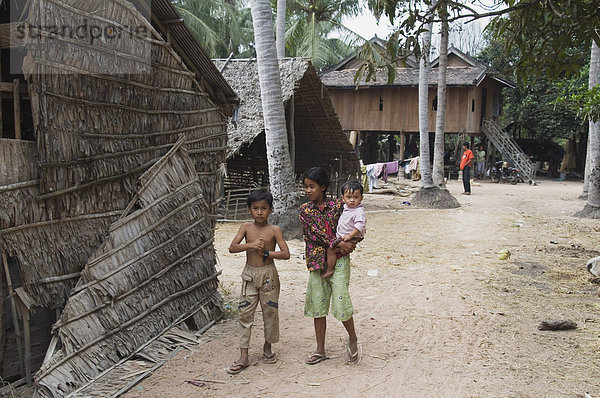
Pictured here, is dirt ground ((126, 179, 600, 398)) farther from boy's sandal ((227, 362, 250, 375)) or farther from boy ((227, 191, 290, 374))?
boy ((227, 191, 290, 374))

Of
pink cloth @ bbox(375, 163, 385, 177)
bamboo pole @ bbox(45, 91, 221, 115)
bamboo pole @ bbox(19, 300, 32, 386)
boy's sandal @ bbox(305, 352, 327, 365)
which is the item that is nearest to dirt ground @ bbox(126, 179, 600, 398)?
boy's sandal @ bbox(305, 352, 327, 365)

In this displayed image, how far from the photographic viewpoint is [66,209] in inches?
152

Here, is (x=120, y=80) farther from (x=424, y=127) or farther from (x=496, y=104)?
(x=496, y=104)

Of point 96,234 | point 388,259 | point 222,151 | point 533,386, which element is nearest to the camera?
point 533,386

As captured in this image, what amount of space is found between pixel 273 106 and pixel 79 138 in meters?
5.30

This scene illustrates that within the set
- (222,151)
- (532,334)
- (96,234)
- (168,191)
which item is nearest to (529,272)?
(532,334)

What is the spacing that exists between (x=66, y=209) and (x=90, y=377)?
123 centimetres

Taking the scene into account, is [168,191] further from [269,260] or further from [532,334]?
[532,334]

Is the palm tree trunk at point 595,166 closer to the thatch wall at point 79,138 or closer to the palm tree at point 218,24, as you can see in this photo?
the thatch wall at point 79,138

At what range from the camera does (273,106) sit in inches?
353

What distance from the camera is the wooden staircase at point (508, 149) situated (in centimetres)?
2448

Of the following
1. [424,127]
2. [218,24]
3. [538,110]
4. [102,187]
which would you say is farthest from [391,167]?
[102,187]

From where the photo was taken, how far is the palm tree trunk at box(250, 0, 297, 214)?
8.51m

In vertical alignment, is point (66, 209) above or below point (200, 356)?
above
